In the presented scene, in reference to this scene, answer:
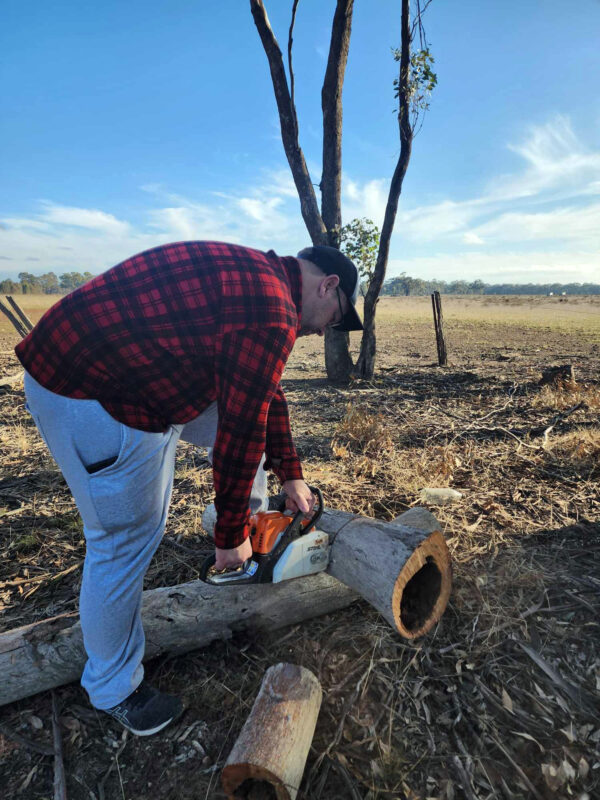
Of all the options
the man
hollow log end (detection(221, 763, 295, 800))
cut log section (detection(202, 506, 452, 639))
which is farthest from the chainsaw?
hollow log end (detection(221, 763, 295, 800))

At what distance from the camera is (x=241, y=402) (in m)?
1.41

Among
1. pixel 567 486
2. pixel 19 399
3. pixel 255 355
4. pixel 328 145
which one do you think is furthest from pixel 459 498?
pixel 19 399

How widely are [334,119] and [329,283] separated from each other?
7053 millimetres

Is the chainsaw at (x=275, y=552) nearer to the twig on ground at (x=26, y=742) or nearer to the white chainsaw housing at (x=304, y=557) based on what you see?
the white chainsaw housing at (x=304, y=557)

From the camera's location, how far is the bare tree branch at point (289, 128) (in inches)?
272

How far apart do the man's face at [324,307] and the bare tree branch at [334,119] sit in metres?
5.98

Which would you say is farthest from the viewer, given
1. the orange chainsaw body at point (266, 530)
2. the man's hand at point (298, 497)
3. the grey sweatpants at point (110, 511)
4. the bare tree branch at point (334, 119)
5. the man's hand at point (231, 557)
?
the bare tree branch at point (334, 119)

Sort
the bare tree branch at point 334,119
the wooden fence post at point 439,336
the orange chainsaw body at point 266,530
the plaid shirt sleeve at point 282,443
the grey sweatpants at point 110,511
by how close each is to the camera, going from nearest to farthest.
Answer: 1. the grey sweatpants at point 110,511
2. the orange chainsaw body at point 266,530
3. the plaid shirt sleeve at point 282,443
4. the bare tree branch at point 334,119
5. the wooden fence post at point 439,336

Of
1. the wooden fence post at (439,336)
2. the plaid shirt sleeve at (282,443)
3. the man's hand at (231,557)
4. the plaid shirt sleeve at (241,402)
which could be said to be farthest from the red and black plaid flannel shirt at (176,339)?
the wooden fence post at (439,336)

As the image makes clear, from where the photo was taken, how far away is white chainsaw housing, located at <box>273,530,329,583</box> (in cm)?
190

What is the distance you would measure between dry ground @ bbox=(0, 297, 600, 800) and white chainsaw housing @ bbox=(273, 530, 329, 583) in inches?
15.7

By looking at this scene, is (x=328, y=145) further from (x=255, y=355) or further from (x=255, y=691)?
(x=255, y=691)

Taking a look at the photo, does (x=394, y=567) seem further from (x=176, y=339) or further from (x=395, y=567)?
(x=176, y=339)

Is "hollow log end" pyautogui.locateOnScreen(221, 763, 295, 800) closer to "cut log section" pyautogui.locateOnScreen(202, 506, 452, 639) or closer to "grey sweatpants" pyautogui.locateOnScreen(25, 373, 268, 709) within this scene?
"grey sweatpants" pyautogui.locateOnScreen(25, 373, 268, 709)
